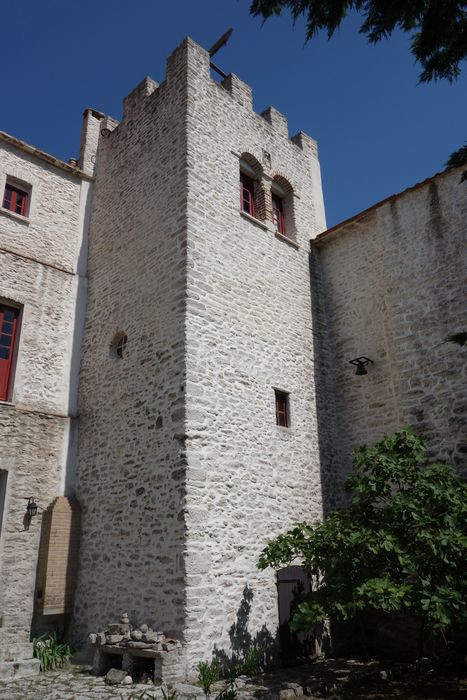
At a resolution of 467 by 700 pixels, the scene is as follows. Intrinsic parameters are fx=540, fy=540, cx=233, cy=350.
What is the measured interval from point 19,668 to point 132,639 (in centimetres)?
156

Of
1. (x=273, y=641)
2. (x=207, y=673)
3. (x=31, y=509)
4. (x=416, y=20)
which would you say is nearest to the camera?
(x=416, y=20)

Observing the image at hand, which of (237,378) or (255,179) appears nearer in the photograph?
(237,378)

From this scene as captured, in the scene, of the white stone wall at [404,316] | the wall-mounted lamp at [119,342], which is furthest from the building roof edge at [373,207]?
the wall-mounted lamp at [119,342]

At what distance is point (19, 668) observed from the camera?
6957 millimetres

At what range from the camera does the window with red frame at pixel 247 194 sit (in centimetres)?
1077

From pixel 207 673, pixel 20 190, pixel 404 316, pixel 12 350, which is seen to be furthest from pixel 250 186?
pixel 207 673

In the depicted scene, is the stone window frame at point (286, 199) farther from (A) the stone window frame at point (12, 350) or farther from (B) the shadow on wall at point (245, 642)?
(B) the shadow on wall at point (245, 642)

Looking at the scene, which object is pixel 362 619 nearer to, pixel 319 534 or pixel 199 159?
pixel 319 534

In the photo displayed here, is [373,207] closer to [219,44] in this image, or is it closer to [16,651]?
[219,44]

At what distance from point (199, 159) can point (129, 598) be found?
718cm

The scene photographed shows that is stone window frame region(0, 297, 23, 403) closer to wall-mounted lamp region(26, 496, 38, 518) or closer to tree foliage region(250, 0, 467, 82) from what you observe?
wall-mounted lamp region(26, 496, 38, 518)

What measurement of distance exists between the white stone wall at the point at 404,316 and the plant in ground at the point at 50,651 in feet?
18.5

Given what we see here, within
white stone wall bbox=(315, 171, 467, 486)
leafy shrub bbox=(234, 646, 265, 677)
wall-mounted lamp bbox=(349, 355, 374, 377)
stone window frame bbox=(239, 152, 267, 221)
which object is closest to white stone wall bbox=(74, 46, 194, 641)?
leafy shrub bbox=(234, 646, 265, 677)

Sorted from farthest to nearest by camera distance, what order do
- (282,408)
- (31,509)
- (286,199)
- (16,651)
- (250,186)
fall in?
(286,199) < (250,186) < (282,408) < (31,509) < (16,651)
